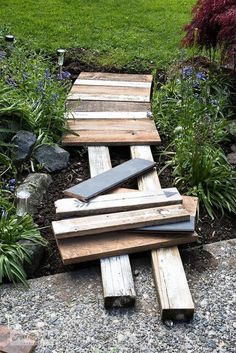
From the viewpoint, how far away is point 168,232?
3.11 meters

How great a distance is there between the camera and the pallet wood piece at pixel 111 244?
116 inches

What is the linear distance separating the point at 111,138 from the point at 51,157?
1.85 ft

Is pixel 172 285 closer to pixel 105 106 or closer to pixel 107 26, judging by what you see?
pixel 105 106

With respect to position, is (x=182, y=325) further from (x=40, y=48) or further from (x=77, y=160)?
(x=40, y=48)

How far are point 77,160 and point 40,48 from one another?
2.56 meters

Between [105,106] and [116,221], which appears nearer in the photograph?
[116,221]

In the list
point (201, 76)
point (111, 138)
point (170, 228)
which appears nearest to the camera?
point (170, 228)

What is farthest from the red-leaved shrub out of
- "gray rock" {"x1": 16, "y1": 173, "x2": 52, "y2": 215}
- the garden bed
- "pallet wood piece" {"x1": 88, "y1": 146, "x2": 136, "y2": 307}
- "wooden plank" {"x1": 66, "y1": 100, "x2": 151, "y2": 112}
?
"pallet wood piece" {"x1": 88, "y1": 146, "x2": 136, "y2": 307}

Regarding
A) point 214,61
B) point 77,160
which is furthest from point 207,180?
point 214,61

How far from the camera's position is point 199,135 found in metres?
3.69

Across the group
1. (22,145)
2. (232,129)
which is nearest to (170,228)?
(22,145)

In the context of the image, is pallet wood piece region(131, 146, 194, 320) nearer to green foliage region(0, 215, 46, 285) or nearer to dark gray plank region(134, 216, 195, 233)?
dark gray plank region(134, 216, 195, 233)

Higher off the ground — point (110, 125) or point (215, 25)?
point (215, 25)

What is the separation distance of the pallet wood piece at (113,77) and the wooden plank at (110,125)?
1116 mm
